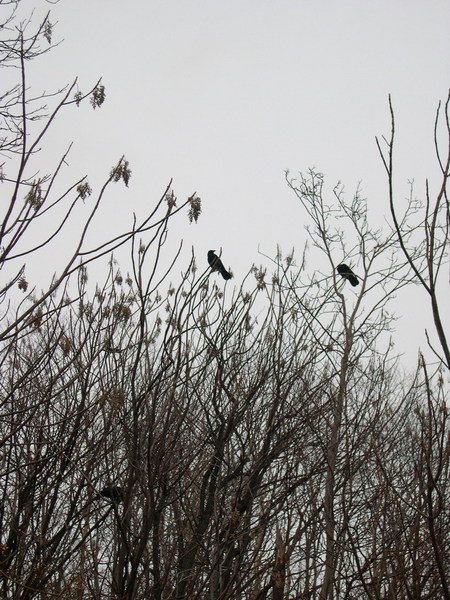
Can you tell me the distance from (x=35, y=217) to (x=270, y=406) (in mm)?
3619

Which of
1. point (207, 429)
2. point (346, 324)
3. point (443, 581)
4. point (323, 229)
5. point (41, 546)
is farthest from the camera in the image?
point (323, 229)

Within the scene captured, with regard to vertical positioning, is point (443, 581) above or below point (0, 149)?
below

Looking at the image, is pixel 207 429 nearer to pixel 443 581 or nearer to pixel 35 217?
pixel 35 217

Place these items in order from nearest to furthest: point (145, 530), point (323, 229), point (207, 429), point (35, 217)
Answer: point (35, 217) < point (145, 530) < point (207, 429) < point (323, 229)

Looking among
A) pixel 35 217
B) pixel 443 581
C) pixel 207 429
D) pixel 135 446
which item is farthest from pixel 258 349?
pixel 443 581

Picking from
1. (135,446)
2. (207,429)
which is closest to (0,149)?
(135,446)

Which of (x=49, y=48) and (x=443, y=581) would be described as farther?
(x=49, y=48)

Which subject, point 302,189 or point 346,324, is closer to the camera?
point 346,324

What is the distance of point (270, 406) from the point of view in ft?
17.3

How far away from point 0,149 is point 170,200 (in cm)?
169

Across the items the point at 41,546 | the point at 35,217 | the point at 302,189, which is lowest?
the point at 41,546

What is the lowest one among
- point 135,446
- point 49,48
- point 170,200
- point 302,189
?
point 135,446

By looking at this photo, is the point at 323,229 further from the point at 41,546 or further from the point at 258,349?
the point at 41,546

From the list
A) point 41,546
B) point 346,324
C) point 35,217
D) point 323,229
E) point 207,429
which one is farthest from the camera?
point 323,229
